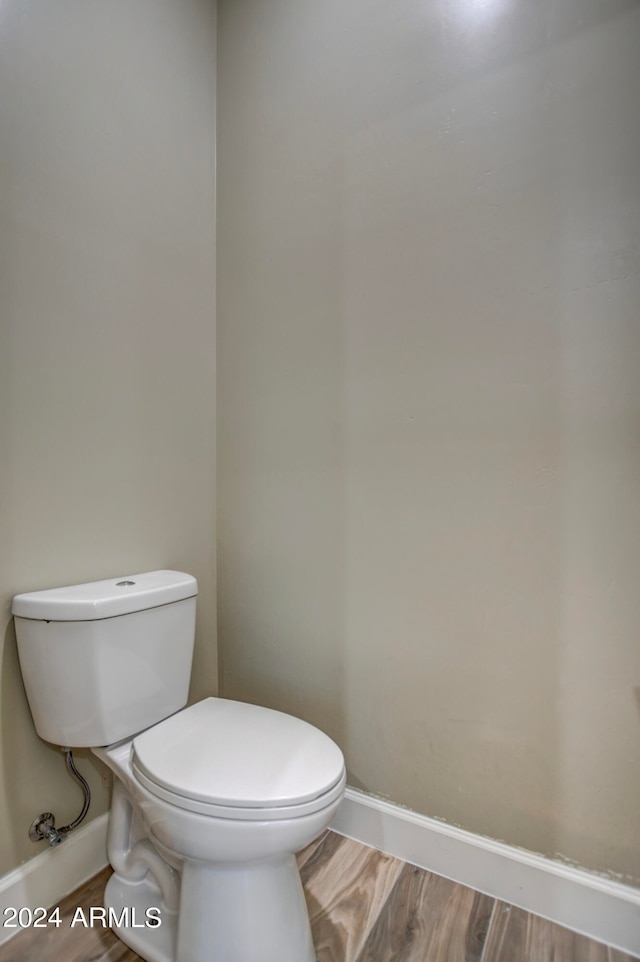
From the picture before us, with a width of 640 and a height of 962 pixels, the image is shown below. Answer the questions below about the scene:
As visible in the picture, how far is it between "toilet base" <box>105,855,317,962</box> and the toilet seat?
0.14m

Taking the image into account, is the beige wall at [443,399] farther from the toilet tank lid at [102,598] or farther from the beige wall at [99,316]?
the toilet tank lid at [102,598]

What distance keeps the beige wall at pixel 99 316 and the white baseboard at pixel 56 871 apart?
4 cm

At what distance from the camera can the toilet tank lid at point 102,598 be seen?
1005 millimetres

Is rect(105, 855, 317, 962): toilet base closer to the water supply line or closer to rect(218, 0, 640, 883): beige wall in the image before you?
the water supply line

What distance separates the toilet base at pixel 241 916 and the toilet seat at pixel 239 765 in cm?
14

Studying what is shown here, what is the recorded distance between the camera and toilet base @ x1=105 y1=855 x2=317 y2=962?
881mm

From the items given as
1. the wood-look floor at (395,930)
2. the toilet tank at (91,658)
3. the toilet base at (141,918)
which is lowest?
the wood-look floor at (395,930)

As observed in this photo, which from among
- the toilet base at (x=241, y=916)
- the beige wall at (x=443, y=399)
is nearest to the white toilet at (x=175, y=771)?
the toilet base at (x=241, y=916)

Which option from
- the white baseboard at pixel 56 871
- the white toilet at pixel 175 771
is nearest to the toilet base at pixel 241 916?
the white toilet at pixel 175 771

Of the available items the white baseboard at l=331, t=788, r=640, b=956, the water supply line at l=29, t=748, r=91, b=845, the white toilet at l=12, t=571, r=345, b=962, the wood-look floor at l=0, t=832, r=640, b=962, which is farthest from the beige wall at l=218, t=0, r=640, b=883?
the water supply line at l=29, t=748, r=91, b=845

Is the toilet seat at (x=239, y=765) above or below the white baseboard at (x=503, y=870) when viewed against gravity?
above

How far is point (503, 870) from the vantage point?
3.64 ft

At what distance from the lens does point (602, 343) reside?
102 centimetres

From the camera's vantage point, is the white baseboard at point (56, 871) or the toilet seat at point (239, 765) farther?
the white baseboard at point (56, 871)
